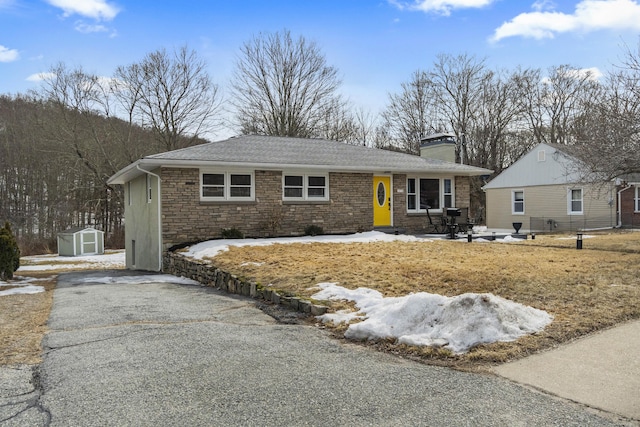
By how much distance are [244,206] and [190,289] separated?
5837 mm

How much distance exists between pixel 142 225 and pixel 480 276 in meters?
12.9

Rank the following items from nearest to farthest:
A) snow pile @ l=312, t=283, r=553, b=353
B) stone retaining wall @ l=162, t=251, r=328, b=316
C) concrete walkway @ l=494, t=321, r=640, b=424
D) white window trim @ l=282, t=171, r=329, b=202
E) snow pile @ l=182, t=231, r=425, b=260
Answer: concrete walkway @ l=494, t=321, r=640, b=424, snow pile @ l=312, t=283, r=553, b=353, stone retaining wall @ l=162, t=251, r=328, b=316, snow pile @ l=182, t=231, r=425, b=260, white window trim @ l=282, t=171, r=329, b=202

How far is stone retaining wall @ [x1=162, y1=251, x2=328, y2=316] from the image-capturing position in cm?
667

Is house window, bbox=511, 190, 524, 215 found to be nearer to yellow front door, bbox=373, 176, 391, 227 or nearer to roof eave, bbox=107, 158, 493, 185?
roof eave, bbox=107, 158, 493, 185

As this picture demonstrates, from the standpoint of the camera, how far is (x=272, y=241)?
46.2ft

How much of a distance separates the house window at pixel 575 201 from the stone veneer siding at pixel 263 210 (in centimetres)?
1302

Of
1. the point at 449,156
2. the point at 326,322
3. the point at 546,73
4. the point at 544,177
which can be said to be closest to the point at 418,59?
the point at 546,73

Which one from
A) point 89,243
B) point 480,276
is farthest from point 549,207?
point 89,243

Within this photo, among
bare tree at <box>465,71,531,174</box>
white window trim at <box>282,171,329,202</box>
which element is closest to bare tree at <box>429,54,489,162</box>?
bare tree at <box>465,71,531,174</box>

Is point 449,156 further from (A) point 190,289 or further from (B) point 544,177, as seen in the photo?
(A) point 190,289

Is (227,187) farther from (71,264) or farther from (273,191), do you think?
(71,264)

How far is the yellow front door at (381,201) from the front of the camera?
17.4 meters

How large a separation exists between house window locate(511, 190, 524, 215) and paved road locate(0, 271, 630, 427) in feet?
78.4

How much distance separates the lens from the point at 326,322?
230 inches
